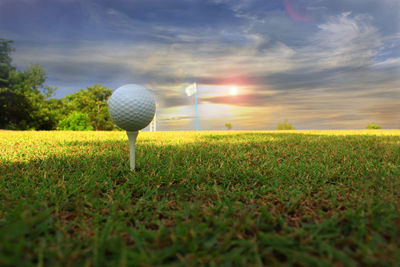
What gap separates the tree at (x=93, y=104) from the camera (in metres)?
33.0

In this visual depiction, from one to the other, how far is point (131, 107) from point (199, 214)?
4.32 ft

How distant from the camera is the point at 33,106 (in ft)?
80.8

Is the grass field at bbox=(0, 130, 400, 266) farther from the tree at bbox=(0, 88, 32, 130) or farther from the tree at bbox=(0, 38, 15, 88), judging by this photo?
the tree at bbox=(0, 38, 15, 88)

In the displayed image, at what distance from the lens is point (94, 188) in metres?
1.85

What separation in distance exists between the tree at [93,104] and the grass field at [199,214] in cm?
3267

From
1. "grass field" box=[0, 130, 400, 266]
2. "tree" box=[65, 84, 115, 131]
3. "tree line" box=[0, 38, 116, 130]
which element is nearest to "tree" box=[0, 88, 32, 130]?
"tree line" box=[0, 38, 116, 130]

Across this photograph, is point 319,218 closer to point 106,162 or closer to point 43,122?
point 106,162

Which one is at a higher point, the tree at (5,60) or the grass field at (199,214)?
the tree at (5,60)

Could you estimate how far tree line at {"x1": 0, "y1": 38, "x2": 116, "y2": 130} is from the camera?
22302 millimetres

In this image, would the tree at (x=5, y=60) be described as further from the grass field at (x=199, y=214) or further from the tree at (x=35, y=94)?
the grass field at (x=199, y=214)

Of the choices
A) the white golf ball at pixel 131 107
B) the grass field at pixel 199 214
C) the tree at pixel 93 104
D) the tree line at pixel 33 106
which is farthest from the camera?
the tree at pixel 93 104

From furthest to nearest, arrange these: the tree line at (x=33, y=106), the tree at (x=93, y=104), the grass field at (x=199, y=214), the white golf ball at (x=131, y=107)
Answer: the tree at (x=93, y=104)
the tree line at (x=33, y=106)
the white golf ball at (x=131, y=107)
the grass field at (x=199, y=214)

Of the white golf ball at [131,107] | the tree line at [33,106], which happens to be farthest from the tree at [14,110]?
the white golf ball at [131,107]

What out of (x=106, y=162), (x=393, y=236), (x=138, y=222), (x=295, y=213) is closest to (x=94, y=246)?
(x=138, y=222)
